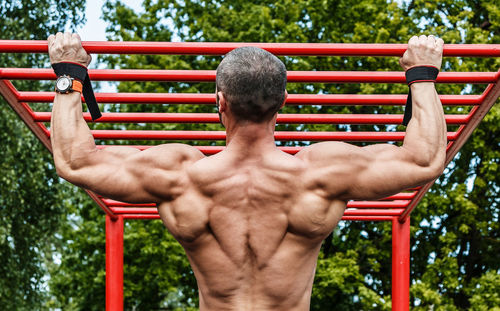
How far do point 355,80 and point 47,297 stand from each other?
14926 mm

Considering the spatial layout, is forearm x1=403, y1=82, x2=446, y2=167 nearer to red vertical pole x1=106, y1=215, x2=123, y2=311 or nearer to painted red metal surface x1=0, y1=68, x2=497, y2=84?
painted red metal surface x1=0, y1=68, x2=497, y2=84

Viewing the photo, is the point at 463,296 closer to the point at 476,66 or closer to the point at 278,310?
the point at 476,66

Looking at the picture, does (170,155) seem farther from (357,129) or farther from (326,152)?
(357,129)

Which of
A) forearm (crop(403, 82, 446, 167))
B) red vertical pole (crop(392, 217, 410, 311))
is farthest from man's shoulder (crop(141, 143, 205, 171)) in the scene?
red vertical pole (crop(392, 217, 410, 311))

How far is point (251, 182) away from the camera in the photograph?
2297 millimetres

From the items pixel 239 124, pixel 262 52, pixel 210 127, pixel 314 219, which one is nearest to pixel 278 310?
pixel 314 219

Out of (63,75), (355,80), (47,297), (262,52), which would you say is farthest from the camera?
(47,297)

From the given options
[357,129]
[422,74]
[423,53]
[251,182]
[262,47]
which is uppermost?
[357,129]

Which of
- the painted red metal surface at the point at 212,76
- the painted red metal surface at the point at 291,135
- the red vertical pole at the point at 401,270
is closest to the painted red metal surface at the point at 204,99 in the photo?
the painted red metal surface at the point at 212,76

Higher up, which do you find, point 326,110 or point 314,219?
point 326,110

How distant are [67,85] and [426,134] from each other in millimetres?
1241

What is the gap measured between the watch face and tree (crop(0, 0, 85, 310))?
1231cm

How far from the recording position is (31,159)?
15.2 meters

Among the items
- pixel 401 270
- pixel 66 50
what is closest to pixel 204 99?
pixel 66 50
